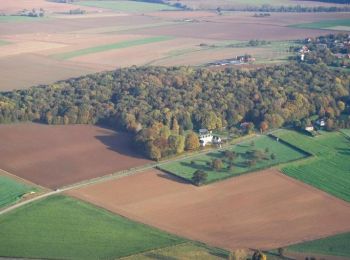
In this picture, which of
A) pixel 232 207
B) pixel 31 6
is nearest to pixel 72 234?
pixel 232 207

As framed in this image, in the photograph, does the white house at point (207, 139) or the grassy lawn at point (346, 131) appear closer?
the white house at point (207, 139)

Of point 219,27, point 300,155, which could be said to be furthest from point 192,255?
point 219,27

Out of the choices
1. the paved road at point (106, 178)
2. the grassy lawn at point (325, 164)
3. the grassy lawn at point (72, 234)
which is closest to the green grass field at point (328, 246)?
the grassy lawn at point (325, 164)

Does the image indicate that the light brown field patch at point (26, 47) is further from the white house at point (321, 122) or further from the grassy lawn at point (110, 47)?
the white house at point (321, 122)

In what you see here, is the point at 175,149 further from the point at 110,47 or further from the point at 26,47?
the point at 26,47

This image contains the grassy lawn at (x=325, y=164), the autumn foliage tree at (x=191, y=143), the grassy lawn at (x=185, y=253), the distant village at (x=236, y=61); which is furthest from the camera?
the distant village at (x=236, y=61)

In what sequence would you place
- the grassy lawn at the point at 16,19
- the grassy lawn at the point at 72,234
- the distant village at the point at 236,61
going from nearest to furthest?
the grassy lawn at the point at 72,234, the distant village at the point at 236,61, the grassy lawn at the point at 16,19

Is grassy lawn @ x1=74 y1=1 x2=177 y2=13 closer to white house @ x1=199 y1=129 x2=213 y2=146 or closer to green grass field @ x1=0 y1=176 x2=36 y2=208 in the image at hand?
white house @ x1=199 y1=129 x2=213 y2=146
